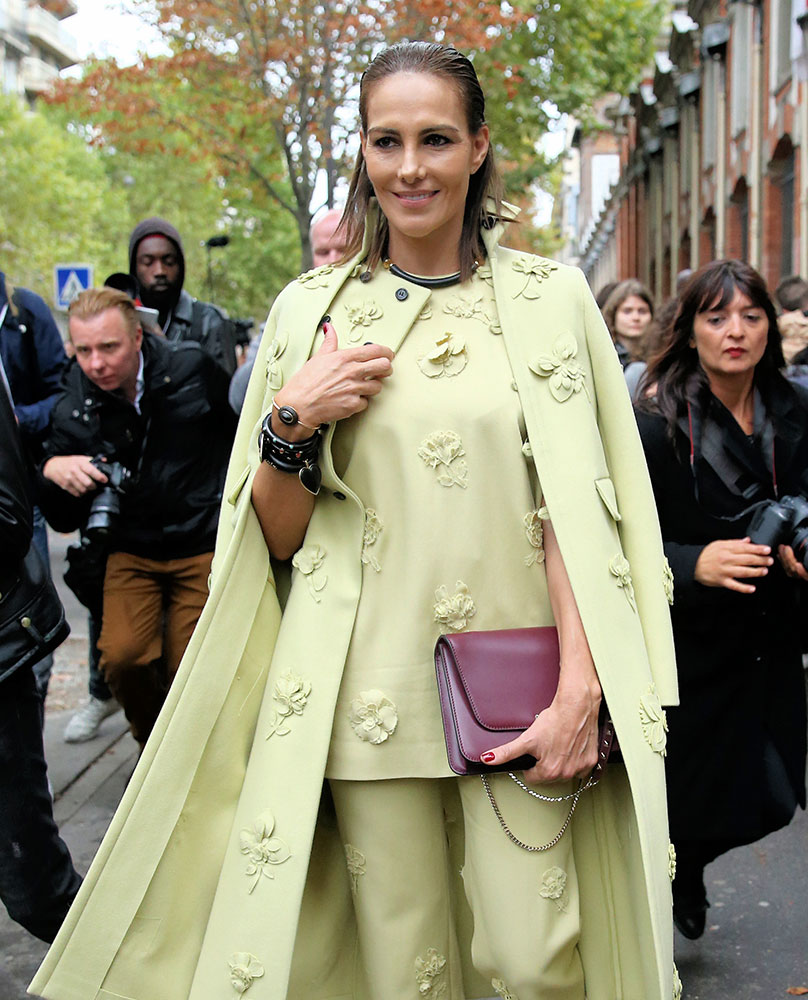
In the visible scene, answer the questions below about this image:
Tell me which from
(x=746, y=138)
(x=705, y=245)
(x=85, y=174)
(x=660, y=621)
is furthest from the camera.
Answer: (x=85, y=174)

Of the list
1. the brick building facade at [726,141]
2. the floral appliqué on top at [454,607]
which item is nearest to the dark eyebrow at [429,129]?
the floral appliqué on top at [454,607]

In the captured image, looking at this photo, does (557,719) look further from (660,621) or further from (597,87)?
(597,87)

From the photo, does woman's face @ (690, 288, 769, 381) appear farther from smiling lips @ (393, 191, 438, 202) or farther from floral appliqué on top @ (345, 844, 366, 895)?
A: floral appliqué on top @ (345, 844, 366, 895)

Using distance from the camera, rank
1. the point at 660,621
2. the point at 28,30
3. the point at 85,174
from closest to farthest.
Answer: the point at 660,621 < the point at 85,174 < the point at 28,30

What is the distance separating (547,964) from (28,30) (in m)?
85.4

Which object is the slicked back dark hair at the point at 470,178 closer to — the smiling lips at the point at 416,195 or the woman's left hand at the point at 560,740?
the smiling lips at the point at 416,195

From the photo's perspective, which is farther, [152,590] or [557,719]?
[152,590]

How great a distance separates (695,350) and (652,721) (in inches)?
70.2

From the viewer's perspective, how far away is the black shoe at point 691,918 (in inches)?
162

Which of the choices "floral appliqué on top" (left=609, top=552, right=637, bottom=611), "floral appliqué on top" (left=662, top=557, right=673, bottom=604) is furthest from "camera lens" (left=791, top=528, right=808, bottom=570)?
"floral appliqué on top" (left=609, top=552, right=637, bottom=611)

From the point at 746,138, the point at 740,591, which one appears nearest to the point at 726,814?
the point at 740,591

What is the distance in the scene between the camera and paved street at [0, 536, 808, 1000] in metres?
4.11

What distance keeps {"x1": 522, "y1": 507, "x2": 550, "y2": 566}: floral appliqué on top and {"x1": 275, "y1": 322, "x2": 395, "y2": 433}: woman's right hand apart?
392 millimetres

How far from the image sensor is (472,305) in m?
2.76
